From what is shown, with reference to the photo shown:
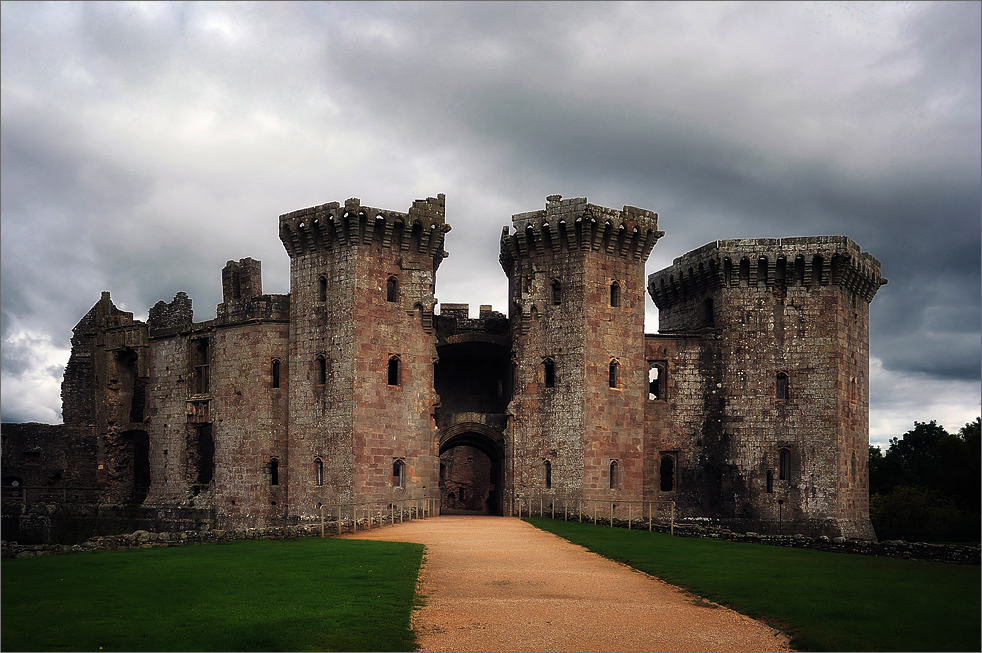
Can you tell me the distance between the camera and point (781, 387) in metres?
42.7

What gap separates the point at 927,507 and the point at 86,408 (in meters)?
45.6

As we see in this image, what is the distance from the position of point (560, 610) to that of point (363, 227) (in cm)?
2712

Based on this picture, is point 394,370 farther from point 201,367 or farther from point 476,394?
point 201,367

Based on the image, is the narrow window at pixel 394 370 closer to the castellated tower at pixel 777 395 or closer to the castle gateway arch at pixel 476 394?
the castle gateway arch at pixel 476 394

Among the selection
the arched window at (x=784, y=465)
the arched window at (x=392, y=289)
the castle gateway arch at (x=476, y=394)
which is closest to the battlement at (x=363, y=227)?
the arched window at (x=392, y=289)

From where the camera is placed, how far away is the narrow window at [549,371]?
4169 centimetres

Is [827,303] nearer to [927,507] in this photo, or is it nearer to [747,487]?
[747,487]

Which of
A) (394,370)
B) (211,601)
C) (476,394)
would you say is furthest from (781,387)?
(211,601)

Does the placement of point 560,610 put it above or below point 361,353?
below

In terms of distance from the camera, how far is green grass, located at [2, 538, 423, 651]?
13211 mm

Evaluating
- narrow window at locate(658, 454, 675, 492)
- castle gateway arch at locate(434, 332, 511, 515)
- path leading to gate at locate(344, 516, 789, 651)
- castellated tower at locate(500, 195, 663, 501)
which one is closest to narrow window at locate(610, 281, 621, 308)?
castellated tower at locate(500, 195, 663, 501)

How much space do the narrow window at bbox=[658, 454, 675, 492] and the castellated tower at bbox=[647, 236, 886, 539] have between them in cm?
12

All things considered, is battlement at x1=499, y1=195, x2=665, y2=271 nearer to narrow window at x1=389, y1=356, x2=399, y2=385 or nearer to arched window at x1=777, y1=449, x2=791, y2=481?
narrow window at x1=389, y1=356, x2=399, y2=385

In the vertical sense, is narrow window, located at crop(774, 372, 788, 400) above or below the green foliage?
above
